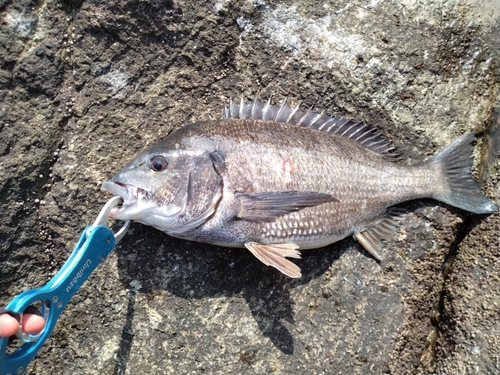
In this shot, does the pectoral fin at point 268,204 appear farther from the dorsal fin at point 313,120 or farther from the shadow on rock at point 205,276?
the dorsal fin at point 313,120

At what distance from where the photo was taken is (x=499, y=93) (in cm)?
294

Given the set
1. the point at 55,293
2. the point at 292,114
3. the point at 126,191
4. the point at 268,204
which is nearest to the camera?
the point at 55,293

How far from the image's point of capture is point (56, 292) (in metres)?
2.23

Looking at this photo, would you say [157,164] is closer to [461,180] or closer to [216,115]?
[216,115]

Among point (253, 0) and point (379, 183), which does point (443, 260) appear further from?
point (253, 0)

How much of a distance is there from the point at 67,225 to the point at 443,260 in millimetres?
2421

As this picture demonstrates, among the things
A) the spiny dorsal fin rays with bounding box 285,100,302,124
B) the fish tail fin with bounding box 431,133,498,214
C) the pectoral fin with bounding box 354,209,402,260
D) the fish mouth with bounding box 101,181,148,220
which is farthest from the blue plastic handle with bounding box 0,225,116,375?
the fish tail fin with bounding box 431,133,498,214

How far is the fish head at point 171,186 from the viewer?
7.69 ft

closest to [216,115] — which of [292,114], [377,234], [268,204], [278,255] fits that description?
[292,114]

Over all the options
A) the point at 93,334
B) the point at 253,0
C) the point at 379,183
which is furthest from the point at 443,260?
the point at 93,334

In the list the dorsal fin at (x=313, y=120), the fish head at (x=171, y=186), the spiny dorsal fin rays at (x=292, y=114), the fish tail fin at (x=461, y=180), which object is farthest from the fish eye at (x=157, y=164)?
the fish tail fin at (x=461, y=180)

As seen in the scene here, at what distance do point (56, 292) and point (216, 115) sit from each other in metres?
1.40

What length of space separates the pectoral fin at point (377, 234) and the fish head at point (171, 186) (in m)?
1.00

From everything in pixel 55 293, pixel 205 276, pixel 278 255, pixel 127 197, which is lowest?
pixel 205 276
